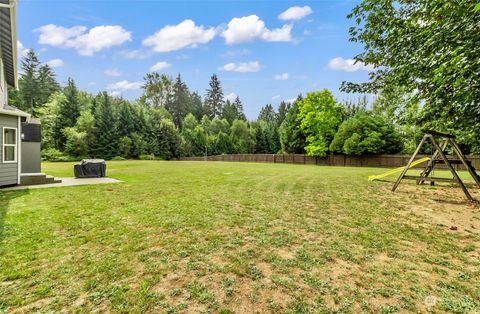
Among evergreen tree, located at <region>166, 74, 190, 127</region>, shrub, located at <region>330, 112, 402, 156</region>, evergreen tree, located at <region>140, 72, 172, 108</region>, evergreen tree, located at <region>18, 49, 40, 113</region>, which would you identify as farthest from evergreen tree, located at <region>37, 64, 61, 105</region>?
shrub, located at <region>330, 112, 402, 156</region>

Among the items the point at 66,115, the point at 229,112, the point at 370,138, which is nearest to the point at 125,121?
the point at 66,115

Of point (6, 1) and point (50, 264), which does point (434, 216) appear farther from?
point (6, 1)

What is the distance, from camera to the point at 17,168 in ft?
26.3

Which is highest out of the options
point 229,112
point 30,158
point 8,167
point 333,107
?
point 229,112

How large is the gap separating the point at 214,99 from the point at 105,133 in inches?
1227

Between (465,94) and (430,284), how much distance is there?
18.3ft

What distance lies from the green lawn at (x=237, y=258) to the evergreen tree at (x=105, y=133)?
31.2 metres

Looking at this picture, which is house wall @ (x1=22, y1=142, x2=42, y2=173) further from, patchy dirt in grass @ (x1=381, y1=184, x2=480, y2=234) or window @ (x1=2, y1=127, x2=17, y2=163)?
patchy dirt in grass @ (x1=381, y1=184, x2=480, y2=234)

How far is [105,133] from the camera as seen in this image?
34156 millimetres

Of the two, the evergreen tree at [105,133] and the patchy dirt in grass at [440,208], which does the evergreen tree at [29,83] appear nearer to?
the evergreen tree at [105,133]

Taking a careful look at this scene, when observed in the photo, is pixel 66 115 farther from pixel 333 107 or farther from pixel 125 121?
pixel 333 107

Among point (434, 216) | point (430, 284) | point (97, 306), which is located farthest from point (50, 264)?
point (434, 216)

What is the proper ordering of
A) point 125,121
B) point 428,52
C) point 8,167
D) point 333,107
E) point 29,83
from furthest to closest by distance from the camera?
1. point 29,83
2. point 125,121
3. point 333,107
4. point 8,167
5. point 428,52

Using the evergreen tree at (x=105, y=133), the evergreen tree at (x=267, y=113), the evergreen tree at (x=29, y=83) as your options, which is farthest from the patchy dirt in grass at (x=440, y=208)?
the evergreen tree at (x=267, y=113)
